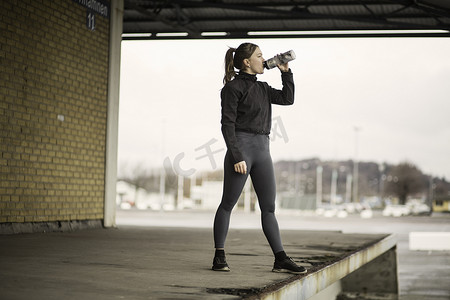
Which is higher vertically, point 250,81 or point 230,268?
point 250,81

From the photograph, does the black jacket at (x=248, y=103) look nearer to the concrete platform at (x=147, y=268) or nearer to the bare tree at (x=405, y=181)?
the concrete platform at (x=147, y=268)

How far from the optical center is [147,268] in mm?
4988

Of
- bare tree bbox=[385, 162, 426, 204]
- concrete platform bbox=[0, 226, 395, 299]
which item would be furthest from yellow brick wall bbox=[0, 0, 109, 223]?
bare tree bbox=[385, 162, 426, 204]

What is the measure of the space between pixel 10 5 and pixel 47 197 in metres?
2.66

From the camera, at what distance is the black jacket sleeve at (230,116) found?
4.77 m

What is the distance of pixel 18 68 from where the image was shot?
29.3 feet

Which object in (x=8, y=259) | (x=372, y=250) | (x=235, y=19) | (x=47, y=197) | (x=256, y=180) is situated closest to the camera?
(x=256, y=180)

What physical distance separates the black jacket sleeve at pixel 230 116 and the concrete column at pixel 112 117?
662cm

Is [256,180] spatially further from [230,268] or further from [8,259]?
[8,259]

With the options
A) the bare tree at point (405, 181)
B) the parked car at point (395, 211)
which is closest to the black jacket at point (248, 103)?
the parked car at point (395, 211)

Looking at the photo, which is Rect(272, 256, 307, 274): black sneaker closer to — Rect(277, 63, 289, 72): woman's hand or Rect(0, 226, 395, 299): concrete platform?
Rect(0, 226, 395, 299): concrete platform

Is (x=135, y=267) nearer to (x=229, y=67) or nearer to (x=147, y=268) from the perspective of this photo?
(x=147, y=268)

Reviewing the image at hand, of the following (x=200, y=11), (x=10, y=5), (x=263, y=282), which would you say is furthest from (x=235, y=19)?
(x=263, y=282)

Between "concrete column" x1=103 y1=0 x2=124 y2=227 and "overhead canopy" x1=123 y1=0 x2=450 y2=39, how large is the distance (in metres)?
2.27
